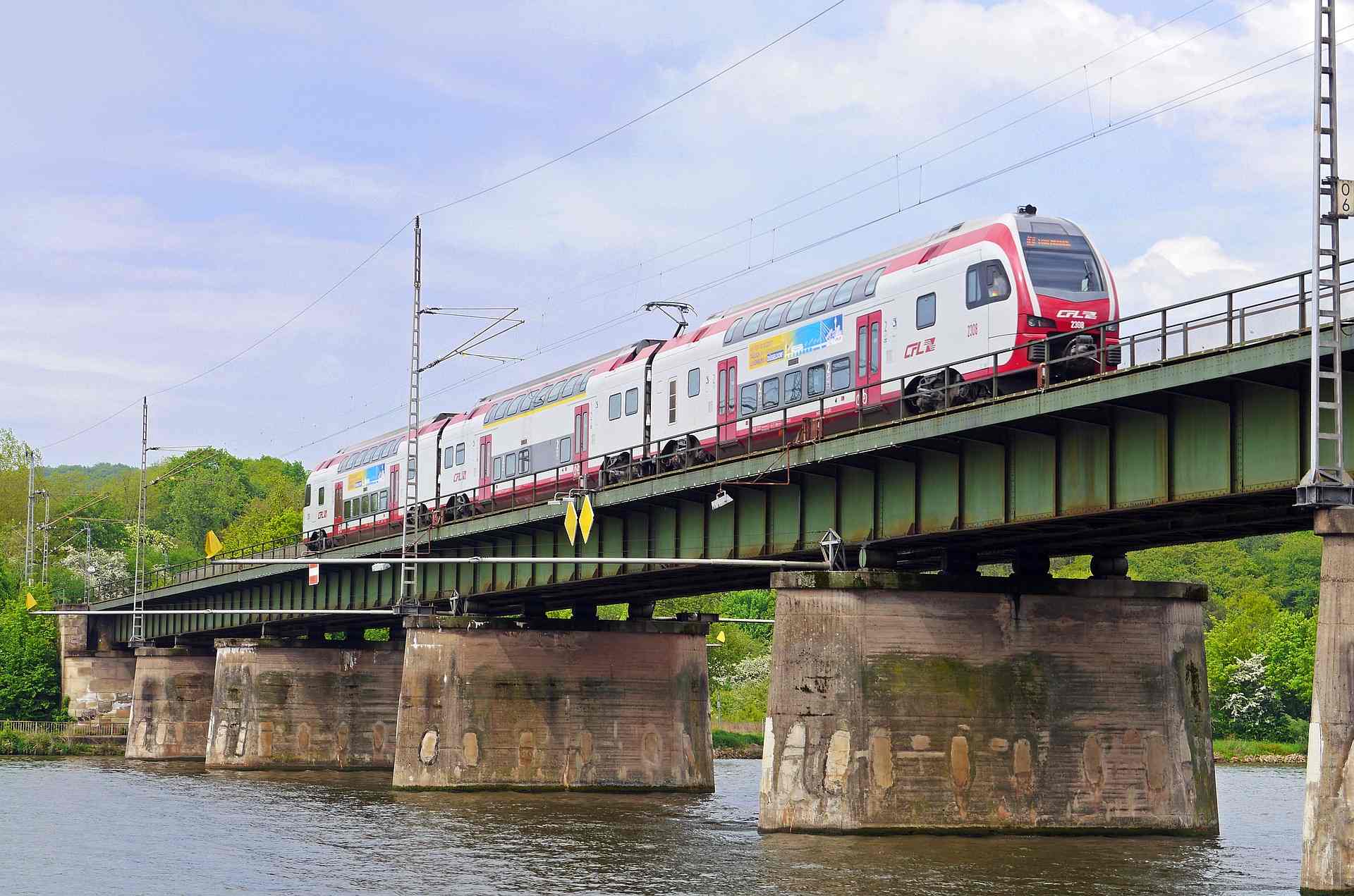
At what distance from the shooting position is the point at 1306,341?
2880 cm

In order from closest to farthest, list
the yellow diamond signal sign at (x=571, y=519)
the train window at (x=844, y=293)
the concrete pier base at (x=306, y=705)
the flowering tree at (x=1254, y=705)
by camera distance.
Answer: the train window at (x=844, y=293), the yellow diamond signal sign at (x=571, y=519), the concrete pier base at (x=306, y=705), the flowering tree at (x=1254, y=705)

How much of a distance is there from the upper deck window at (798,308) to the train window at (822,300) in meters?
0.32

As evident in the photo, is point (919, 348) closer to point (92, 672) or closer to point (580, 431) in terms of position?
point (580, 431)

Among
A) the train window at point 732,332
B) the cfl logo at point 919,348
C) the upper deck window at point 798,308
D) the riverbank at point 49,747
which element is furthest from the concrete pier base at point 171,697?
the cfl logo at point 919,348

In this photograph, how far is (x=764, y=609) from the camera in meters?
149

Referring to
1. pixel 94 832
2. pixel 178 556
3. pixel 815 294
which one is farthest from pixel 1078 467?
pixel 178 556

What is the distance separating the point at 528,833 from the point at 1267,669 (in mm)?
70379

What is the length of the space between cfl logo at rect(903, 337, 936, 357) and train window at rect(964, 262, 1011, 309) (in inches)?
54.3

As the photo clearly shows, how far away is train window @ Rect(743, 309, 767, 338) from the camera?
49719mm

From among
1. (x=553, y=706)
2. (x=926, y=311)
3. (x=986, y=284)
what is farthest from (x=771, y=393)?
(x=553, y=706)

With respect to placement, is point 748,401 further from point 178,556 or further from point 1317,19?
point 178,556

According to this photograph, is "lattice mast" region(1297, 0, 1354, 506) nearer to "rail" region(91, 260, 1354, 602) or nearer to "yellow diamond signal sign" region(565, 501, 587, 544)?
"rail" region(91, 260, 1354, 602)

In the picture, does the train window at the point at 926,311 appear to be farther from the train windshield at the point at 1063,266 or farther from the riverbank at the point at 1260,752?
the riverbank at the point at 1260,752

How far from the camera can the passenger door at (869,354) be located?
4331 centimetres
